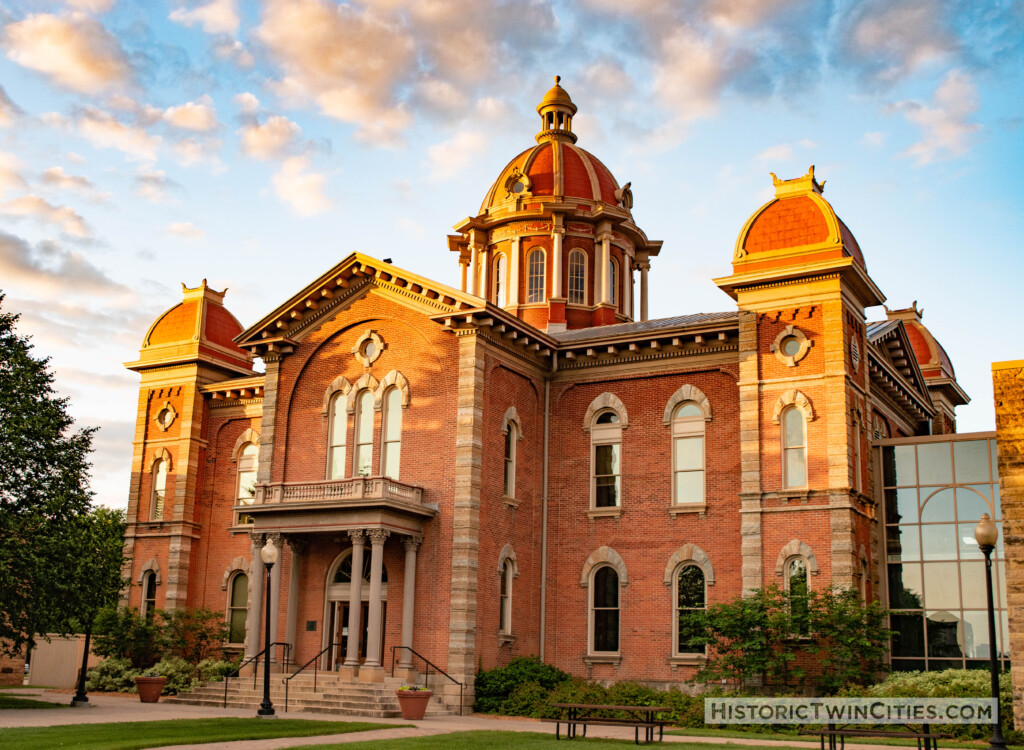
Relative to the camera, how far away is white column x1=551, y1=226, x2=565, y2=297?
138ft

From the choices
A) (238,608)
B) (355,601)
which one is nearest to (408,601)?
(355,601)

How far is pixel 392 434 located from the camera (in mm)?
33438

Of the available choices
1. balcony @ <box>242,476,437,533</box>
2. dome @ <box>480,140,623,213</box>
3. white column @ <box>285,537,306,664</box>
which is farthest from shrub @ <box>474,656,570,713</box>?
dome @ <box>480,140,623,213</box>

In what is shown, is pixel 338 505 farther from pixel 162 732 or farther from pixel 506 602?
pixel 162 732

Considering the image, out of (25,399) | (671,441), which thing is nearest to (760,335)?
(671,441)

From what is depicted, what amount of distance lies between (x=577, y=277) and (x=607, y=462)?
11135 mm

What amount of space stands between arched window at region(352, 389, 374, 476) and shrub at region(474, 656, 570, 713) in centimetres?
726

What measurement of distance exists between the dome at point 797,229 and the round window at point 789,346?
7.19ft

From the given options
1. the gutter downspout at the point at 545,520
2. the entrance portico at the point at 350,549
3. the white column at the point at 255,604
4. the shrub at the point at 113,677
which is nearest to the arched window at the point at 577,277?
the gutter downspout at the point at 545,520

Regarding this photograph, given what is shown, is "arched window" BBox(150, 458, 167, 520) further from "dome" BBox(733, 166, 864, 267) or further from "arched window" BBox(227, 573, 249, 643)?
"dome" BBox(733, 166, 864, 267)

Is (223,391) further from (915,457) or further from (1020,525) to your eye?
(1020,525)

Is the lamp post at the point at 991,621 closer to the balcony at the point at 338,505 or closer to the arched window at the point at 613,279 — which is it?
the balcony at the point at 338,505

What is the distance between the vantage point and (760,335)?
102 ft

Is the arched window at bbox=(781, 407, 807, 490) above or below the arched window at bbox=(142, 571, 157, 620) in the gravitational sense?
above
